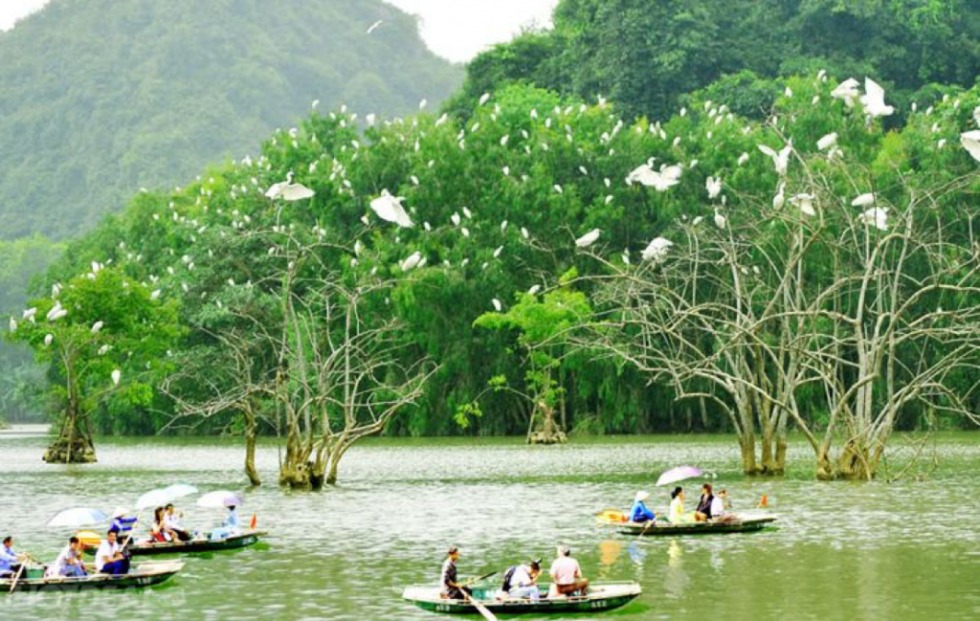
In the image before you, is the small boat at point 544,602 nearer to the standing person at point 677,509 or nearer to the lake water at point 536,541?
the lake water at point 536,541

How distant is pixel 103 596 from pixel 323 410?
1231cm

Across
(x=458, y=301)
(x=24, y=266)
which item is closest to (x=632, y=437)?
(x=458, y=301)

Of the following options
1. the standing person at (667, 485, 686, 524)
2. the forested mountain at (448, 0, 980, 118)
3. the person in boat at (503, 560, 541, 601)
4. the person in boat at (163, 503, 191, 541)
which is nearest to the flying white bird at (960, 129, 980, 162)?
the standing person at (667, 485, 686, 524)

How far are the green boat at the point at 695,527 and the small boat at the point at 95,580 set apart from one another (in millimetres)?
6693

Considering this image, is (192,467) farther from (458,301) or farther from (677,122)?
(677,122)

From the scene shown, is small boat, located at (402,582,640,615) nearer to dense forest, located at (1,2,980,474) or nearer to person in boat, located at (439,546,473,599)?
person in boat, located at (439,546,473,599)

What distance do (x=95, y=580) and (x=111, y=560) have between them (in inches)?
11.5

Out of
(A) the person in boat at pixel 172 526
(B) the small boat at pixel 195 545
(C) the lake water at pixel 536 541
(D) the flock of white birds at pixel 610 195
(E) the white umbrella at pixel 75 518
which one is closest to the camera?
(C) the lake water at pixel 536 541

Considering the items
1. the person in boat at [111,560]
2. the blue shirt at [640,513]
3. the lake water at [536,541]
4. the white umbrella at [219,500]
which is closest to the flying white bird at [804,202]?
the lake water at [536,541]

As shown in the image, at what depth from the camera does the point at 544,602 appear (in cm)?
1669

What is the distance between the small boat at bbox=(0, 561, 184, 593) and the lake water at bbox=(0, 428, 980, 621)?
0.48 ft

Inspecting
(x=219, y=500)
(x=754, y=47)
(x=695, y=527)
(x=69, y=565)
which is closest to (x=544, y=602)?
(x=69, y=565)

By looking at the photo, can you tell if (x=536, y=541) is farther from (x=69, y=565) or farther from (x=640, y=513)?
(x=69, y=565)

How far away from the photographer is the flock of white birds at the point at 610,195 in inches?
1193
